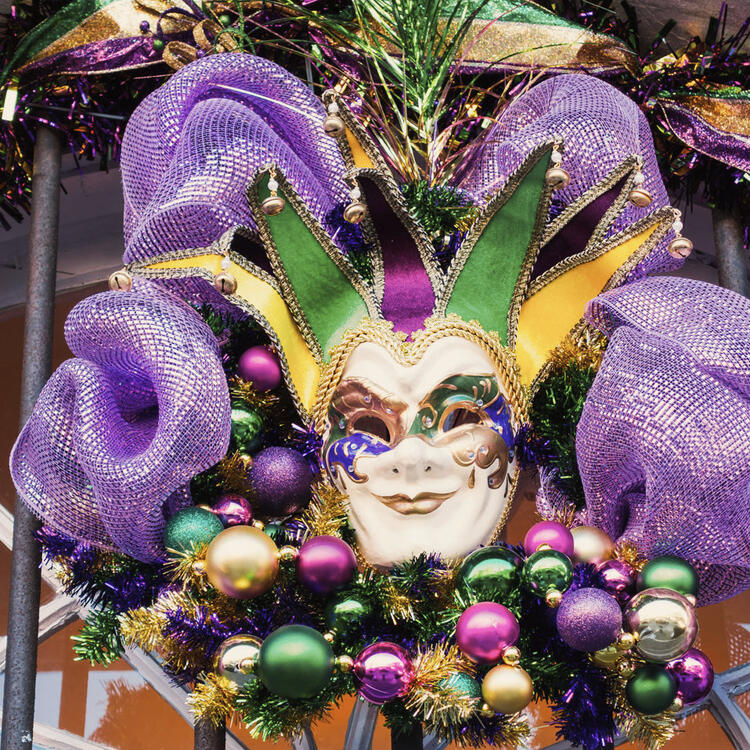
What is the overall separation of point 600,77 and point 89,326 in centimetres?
82

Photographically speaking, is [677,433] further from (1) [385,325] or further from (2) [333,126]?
(2) [333,126]

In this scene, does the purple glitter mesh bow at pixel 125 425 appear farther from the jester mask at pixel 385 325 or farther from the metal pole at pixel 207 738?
the metal pole at pixel 207 738

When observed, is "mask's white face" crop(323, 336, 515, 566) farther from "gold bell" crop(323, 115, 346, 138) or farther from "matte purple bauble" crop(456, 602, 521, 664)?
"gold bell" crop(323, 115, 346, 138)

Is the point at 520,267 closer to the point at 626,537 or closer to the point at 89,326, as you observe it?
the point at 626,537

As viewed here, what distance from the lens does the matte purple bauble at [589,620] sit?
3.38ft

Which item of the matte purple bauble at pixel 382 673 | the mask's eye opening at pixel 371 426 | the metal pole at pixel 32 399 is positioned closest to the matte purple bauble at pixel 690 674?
the matte purple bauble at pixel 382 673

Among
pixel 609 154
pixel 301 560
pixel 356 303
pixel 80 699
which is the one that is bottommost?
pixel 80 699

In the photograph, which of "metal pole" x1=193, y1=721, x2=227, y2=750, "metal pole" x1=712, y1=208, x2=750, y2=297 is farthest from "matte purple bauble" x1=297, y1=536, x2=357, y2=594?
"metal pole" x1=712, y1=208, x2=750, y2=297

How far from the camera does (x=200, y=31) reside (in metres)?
1.54

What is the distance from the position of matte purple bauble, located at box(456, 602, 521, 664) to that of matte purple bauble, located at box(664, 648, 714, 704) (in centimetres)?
17

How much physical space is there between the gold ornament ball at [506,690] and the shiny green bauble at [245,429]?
1.19 ft

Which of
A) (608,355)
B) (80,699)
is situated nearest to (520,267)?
(608,355)

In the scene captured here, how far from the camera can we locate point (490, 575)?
1.10 meters

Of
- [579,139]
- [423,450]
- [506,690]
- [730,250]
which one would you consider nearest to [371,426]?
[423,450]
